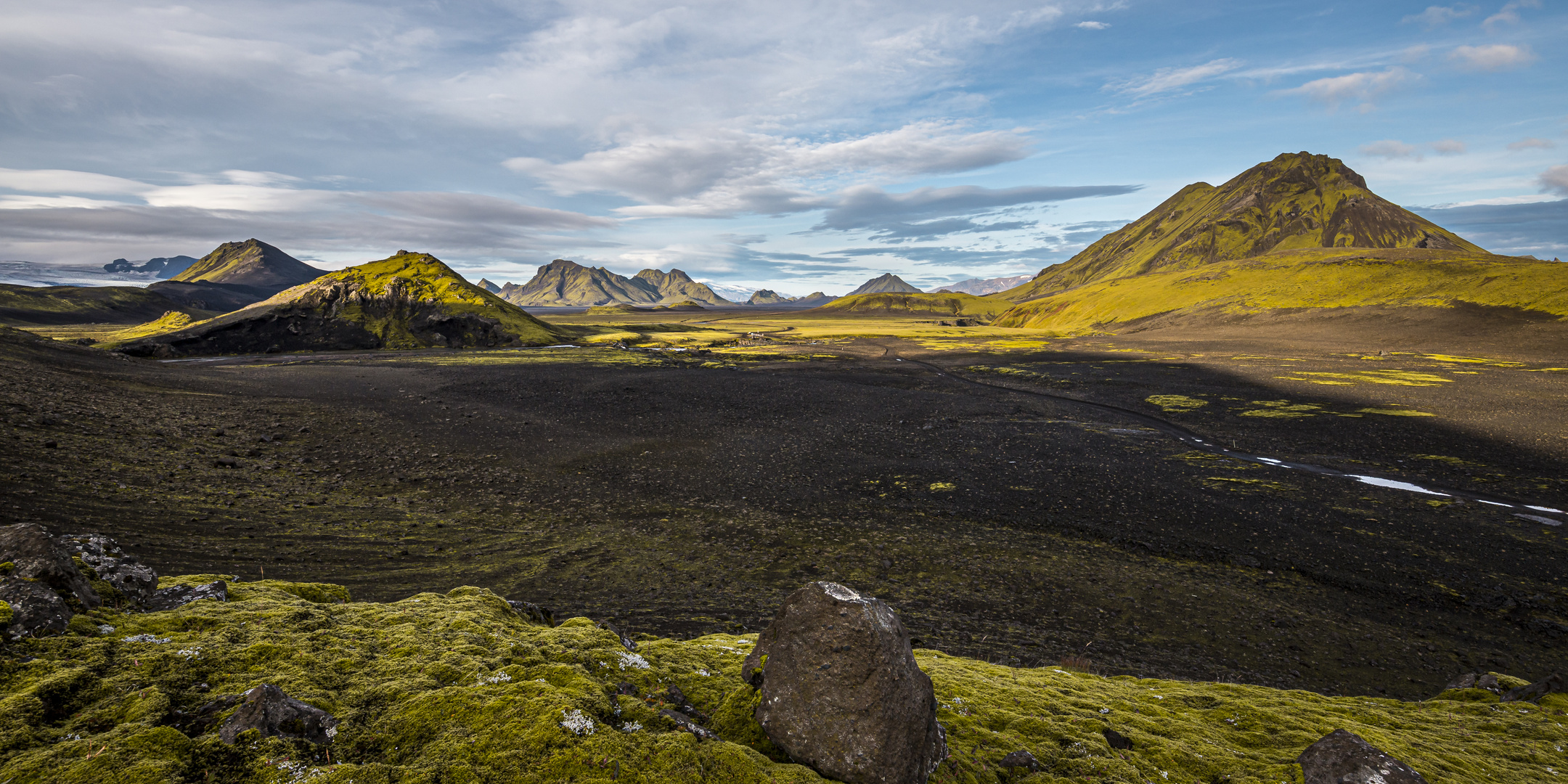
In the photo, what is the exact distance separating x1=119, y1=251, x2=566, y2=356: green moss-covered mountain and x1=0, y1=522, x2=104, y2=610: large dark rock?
4580 inches

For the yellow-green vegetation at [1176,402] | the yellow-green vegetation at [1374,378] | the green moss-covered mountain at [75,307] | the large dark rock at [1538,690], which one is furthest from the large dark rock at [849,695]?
the green moss-covered mountain at [75,307]

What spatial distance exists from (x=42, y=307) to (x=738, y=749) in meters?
260

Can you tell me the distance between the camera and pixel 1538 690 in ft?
33.1

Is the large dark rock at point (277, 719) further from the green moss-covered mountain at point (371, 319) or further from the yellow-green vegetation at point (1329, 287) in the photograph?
the yellow-green vegetation at point (1329, 287)

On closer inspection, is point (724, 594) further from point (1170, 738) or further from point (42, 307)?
point (42, 307)

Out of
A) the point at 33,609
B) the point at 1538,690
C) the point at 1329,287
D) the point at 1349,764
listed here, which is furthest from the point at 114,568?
the point at 1329,287

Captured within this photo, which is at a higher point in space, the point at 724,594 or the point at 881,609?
the point at 881,609

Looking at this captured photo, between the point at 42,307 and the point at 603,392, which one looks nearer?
the point at 603,392

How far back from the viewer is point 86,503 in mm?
17266

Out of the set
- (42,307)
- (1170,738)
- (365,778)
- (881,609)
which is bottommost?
(1170,738)

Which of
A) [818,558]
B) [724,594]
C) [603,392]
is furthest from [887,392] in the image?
[724,594]

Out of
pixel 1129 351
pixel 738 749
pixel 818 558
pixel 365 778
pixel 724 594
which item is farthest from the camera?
Answer: pixel 1129 351

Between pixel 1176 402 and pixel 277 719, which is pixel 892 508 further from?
pixel 1176 402

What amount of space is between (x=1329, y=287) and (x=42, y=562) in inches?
6457
